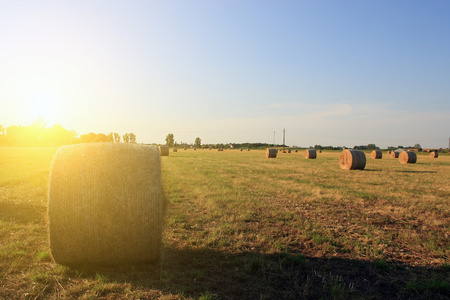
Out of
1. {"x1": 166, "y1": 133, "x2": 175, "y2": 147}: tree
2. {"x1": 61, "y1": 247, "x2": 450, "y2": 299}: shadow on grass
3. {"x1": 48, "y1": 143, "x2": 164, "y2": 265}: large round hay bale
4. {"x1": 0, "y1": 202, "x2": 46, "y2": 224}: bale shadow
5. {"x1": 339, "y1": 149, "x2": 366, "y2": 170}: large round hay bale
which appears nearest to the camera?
{"x1": 61, "y1": 247, "x2": 450, "y2": 299}: shadow on grass

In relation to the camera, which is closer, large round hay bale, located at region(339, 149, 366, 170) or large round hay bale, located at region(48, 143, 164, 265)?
large round hay bale, located at region(48, 143, 164, 265)

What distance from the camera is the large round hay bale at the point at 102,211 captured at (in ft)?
15.5

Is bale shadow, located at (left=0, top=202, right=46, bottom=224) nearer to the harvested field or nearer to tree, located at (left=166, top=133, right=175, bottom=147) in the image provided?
the harvested field

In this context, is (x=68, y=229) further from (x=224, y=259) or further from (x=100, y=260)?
(x=224, y=259)

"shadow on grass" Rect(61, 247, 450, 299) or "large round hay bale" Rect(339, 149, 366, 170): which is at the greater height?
"large round hay bale" Rect(339, 149, 366, 170)

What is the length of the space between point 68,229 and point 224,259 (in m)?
2.75

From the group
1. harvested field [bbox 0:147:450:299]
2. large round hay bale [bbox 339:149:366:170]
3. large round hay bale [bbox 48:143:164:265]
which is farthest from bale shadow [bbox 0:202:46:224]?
large round hay bale [bbox 339:149:366:170]

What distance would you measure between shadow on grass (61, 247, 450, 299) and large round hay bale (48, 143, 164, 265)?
289 millimetres

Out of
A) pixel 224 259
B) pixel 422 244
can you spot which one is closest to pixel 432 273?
pixel 422 244

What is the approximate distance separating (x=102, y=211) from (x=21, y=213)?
5.14 meters

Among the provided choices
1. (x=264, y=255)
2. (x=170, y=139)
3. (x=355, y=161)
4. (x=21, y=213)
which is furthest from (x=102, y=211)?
(x=170, y=139)

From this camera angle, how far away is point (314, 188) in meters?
12.9

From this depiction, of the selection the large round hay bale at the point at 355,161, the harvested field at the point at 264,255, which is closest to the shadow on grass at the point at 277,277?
the harvested field at the point at 264,255

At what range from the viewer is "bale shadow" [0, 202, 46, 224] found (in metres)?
7.46
